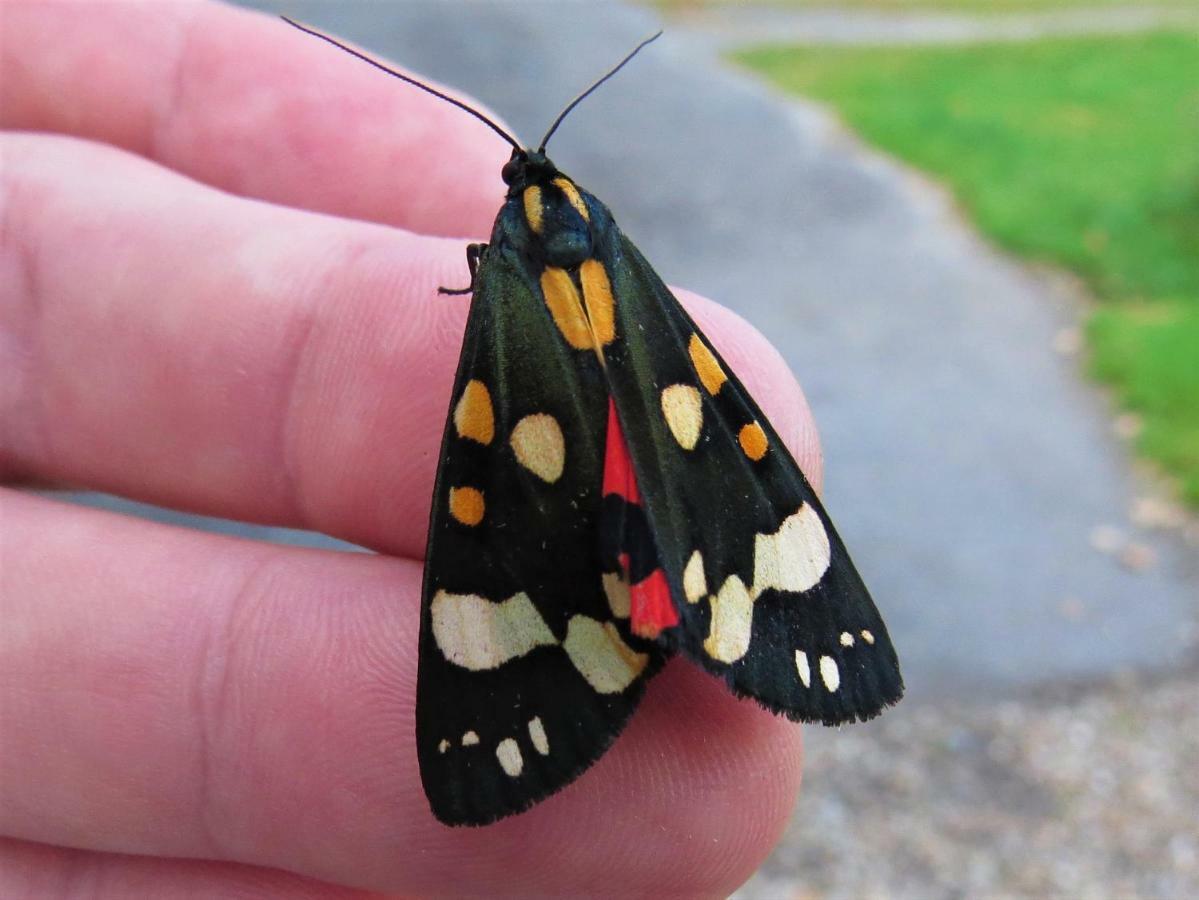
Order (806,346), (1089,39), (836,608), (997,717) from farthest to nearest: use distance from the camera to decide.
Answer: (1089,39) → (806,346) → (997,717) → (836,608)

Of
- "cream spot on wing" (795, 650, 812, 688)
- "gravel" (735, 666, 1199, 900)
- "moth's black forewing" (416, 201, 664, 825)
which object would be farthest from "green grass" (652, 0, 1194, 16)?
"cream spot on wing" (795, 650, 812, 688)

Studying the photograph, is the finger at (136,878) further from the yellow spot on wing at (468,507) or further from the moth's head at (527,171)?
the moth's head at (527,171)

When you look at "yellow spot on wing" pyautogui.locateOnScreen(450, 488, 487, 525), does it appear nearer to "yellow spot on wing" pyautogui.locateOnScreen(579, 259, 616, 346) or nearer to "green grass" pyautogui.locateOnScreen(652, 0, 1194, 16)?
"yellow spot on wing" pyautogui.locateOnScreen(579, 259, 616, 346)

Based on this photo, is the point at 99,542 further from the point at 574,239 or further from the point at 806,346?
the point at 806,346

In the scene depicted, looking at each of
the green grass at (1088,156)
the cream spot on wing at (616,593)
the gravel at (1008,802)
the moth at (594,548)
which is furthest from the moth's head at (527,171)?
the green grass at (1088,156)

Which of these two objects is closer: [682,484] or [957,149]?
[682,484]

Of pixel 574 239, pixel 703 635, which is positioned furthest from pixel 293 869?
pixel 574 239
